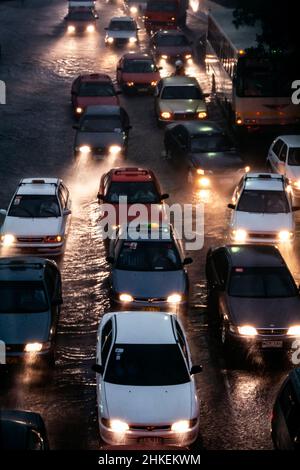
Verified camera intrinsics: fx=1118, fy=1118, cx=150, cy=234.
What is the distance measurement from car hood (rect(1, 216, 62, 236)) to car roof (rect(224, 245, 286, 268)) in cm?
457

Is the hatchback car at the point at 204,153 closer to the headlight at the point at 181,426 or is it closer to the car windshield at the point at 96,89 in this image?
the car windshield at the point at 96,89

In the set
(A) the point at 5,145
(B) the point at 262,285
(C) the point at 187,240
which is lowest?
(A) the point at 5,145

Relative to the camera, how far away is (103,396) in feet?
50.7

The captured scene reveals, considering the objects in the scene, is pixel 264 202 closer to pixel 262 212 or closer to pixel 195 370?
pixel 262 212

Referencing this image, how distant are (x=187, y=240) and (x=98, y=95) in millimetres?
14957

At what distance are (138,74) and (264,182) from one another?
19.7 meters

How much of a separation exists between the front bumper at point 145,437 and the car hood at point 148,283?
5399 millimetres

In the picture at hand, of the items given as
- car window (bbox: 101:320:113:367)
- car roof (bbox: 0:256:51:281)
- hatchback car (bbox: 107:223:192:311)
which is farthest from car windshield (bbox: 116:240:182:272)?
car window (bbox: 101:320:113:367)

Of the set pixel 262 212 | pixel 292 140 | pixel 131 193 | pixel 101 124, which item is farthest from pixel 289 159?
pixel 101 124

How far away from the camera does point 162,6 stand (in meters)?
59.9

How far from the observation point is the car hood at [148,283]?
799 inches

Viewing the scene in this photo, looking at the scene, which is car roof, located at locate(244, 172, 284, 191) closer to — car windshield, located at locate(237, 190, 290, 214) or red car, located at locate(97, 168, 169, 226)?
car windshield, located at locate(237, 190, 290, 214)
